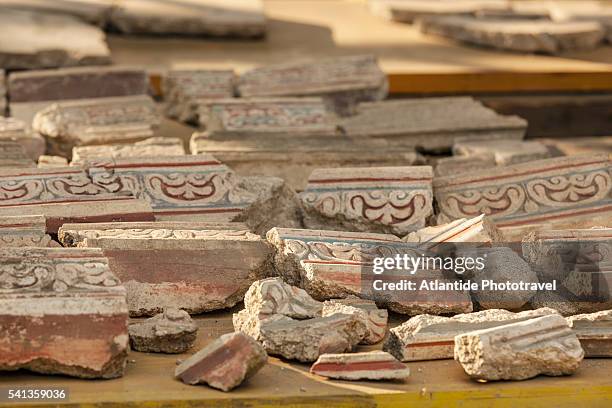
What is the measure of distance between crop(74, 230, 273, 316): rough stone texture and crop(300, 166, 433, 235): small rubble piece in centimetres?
65

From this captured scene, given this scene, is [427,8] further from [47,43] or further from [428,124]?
[47,43]

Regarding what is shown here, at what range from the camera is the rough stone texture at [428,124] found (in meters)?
7.19

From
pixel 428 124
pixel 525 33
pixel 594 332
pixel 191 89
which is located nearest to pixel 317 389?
pixel 594 332

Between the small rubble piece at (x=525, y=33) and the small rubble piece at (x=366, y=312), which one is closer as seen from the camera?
the small rubble piece at (x=366, y=312)

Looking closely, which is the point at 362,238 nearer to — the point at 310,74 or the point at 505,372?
the point at 505,372

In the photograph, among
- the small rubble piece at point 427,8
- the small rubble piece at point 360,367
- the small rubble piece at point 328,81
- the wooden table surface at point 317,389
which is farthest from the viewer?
the small rubble piece at point 427,8

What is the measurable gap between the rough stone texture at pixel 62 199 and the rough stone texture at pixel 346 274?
2.06 feet

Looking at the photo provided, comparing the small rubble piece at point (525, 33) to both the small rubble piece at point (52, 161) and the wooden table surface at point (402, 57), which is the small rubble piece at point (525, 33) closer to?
the wooden table surface at point (402, 57)

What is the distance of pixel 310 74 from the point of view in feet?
25.2

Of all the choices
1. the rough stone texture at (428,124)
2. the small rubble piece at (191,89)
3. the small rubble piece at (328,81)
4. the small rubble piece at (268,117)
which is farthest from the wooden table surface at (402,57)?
the small rubble piece at (268,117)

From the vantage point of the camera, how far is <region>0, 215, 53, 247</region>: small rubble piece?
484cm

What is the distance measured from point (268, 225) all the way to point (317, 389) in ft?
5.08

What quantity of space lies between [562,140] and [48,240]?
386 cm

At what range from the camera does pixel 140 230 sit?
16.4ft
